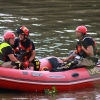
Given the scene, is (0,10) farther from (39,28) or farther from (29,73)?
(29,73)

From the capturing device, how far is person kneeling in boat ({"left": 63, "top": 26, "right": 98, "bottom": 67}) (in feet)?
38.9

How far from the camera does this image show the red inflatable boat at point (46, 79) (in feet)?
36.3

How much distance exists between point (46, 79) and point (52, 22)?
966cm

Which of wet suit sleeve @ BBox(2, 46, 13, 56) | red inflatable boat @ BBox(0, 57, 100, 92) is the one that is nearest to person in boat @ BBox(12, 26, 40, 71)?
red inflatable boat @ BBox(0, 57, 100, 92)

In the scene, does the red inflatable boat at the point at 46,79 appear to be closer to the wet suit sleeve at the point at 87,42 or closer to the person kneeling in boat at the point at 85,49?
the person kneeling in boat at the point at 85,49

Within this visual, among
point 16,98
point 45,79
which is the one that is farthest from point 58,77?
point 16,98

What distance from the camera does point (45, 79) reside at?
37.2ft

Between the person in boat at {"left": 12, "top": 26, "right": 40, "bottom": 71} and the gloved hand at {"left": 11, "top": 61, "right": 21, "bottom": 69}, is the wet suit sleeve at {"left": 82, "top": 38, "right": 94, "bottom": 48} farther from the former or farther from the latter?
the gloved hand at {"left": 11, "top": 61, "right": 21, "bottom": 69}

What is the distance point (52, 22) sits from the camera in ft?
68.3

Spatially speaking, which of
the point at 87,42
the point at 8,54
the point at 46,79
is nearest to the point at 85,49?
the point at 87,42

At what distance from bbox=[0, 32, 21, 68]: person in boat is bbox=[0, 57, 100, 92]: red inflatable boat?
0.34m

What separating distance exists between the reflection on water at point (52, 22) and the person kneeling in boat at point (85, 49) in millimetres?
759

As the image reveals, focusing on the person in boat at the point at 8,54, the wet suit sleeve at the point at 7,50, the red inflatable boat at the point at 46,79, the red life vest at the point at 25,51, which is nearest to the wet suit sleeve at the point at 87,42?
the red inflatable boat at the point at 46,79

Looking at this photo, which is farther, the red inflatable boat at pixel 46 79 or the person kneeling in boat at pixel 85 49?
the person kneeling in boat at pixel 85 49
